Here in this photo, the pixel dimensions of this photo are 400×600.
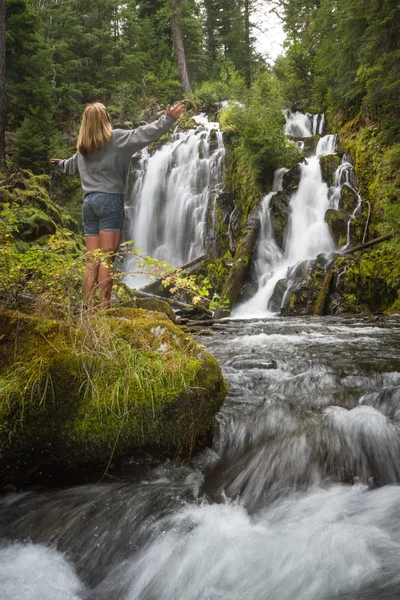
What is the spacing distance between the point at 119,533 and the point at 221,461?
3.11 ft

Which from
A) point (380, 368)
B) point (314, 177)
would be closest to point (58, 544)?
point (380, 368)

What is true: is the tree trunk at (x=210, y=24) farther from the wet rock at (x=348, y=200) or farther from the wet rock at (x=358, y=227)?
the wet rock at (x=358, y=227)

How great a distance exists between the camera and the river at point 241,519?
6.50ft

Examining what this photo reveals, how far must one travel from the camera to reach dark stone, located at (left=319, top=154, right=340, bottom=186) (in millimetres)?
13844

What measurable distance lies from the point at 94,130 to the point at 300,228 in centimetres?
1071

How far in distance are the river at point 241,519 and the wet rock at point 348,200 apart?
1015cm

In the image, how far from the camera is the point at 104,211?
4.02 metres

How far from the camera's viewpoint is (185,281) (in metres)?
Answer: 3.30

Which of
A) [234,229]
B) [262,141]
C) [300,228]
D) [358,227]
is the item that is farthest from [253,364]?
[262,141]

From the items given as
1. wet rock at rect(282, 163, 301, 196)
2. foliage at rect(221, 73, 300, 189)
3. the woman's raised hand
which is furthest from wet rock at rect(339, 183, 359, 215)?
the woman's raised hand

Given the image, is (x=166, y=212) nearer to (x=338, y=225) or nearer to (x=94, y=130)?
(x=338, y=225)

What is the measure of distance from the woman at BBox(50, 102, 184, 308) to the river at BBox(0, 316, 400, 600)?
182 cm

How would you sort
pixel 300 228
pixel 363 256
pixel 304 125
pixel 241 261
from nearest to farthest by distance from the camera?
pixel 363 256 → pixel 241 261 → pixel 300 228 → pixel 304 125

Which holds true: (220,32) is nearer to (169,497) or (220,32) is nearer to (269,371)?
(269,371)
